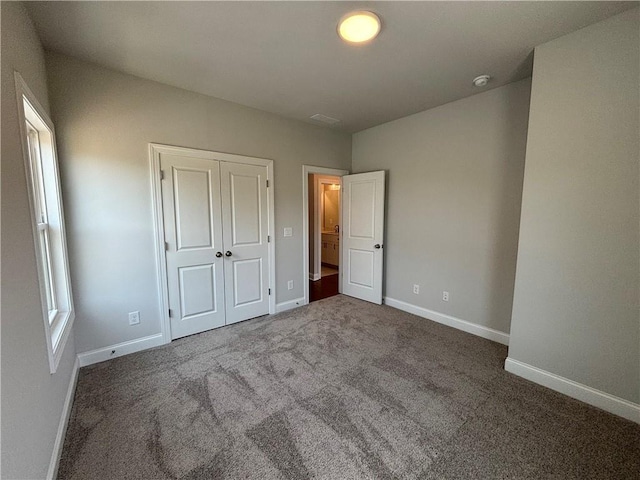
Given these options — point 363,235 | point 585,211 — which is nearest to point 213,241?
point 363,235

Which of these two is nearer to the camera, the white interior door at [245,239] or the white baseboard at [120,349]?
the white baseboard at [120,349]

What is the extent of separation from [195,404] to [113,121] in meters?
2.52

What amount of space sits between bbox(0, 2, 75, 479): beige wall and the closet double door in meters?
1.28

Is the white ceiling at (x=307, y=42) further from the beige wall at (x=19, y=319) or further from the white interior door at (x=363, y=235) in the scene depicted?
the white interior door at (x=363, y=235)

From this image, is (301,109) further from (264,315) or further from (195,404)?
(195,404)

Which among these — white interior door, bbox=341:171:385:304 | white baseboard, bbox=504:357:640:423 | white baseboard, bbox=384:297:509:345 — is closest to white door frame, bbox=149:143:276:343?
white interior door, bbox=341:171:385:304

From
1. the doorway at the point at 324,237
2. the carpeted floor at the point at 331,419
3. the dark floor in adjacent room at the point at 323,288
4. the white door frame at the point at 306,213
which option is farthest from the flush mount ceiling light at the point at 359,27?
the dark floor in adjacent room at the point at 323,288

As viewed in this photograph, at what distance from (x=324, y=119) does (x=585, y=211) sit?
9.51 feet

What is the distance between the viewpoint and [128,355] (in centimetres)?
253

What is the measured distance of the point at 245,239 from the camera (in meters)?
3.27

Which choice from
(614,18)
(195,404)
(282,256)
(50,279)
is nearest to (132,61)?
(50,279)

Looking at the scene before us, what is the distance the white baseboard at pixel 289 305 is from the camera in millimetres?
3646

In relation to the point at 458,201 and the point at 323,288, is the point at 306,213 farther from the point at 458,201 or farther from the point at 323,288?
the point at 458,201

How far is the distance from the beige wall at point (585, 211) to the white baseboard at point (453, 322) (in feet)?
2.16
